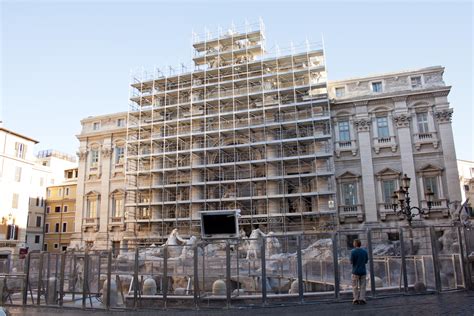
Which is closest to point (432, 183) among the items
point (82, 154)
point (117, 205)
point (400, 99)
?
point (400, 99)

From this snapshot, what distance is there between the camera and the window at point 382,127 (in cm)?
3173

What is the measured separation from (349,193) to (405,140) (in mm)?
5456

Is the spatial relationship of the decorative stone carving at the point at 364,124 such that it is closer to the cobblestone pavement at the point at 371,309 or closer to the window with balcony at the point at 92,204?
the cobblestone pavement at the point at 371,309

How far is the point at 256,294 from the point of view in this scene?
12336mm

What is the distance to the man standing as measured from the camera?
10.1 metres

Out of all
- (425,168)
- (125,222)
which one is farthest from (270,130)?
(125,222)

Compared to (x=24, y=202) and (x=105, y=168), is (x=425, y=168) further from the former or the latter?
(x=24, y=202)

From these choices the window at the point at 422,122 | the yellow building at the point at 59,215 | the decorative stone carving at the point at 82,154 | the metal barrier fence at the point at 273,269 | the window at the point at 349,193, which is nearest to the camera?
the metal barrier fence at the point at 273,269

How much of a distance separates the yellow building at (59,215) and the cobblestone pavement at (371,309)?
37029 millimetres

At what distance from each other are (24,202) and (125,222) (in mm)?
12188

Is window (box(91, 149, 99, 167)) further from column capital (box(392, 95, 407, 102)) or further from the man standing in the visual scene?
the man standing

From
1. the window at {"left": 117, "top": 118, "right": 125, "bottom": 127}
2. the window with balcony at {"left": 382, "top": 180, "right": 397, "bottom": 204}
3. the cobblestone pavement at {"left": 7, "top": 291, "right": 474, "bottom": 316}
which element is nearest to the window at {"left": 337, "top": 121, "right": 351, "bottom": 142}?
the window with balcony at {"left": 382, "top": 180, "right": 397, "bottom": 204}

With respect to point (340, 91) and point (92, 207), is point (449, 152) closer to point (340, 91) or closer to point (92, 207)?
point (340, 91)

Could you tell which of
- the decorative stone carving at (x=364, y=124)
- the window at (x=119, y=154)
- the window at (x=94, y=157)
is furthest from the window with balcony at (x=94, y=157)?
the decorative stone carving at (x=364, y=124)
